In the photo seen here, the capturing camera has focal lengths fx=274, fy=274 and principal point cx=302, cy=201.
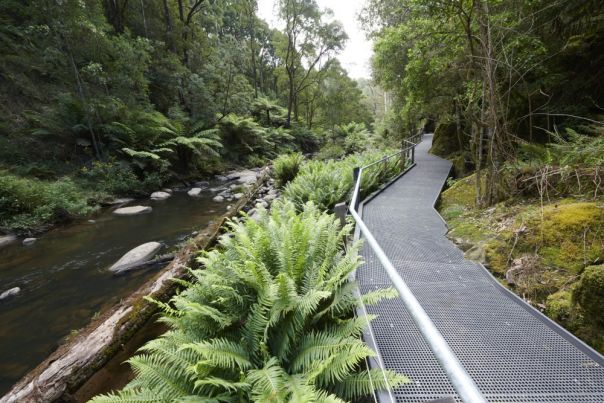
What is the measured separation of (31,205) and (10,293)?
14.4 ft

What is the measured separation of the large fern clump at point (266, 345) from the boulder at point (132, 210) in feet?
27.2

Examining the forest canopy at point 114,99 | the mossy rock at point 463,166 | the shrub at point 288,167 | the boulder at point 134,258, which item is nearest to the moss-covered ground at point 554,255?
the boulder at point 134,258

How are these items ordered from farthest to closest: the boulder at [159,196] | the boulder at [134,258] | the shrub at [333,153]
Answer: the shrub at [333,153] < the boulder at [159,196] < the boulder at [134,258]

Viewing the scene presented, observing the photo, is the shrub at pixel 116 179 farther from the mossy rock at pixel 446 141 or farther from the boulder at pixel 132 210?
the mossy rock at pixel 446 141

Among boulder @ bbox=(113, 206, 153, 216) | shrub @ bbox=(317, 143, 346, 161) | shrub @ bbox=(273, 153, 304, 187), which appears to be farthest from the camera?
shrub @ bbox=(317, 143, 346, 161)

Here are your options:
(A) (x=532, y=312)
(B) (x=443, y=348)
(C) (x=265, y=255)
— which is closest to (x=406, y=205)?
(A) (x=532, y=312)

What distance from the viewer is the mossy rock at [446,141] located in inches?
590

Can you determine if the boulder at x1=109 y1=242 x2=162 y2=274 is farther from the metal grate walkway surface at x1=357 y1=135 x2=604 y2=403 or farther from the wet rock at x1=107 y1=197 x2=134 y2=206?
the wet rock at x1=107 y1=197 x2=134 y2=206

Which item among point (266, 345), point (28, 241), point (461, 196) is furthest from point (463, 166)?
point (28, 241)

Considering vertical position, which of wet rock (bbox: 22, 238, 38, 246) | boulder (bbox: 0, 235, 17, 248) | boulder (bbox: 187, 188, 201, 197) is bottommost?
wet rock (bbox: 22, 238, 38, 246)

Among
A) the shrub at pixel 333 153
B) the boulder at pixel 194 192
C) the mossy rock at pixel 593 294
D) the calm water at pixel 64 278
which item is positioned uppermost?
the shrub at pixel 333 153

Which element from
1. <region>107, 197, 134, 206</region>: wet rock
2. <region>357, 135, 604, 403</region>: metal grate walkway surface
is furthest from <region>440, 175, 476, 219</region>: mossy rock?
<region>107, 197, 134, 206</region>: wet rock

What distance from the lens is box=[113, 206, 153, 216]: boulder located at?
9.57m

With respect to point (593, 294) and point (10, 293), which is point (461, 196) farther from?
point (10, 293)
